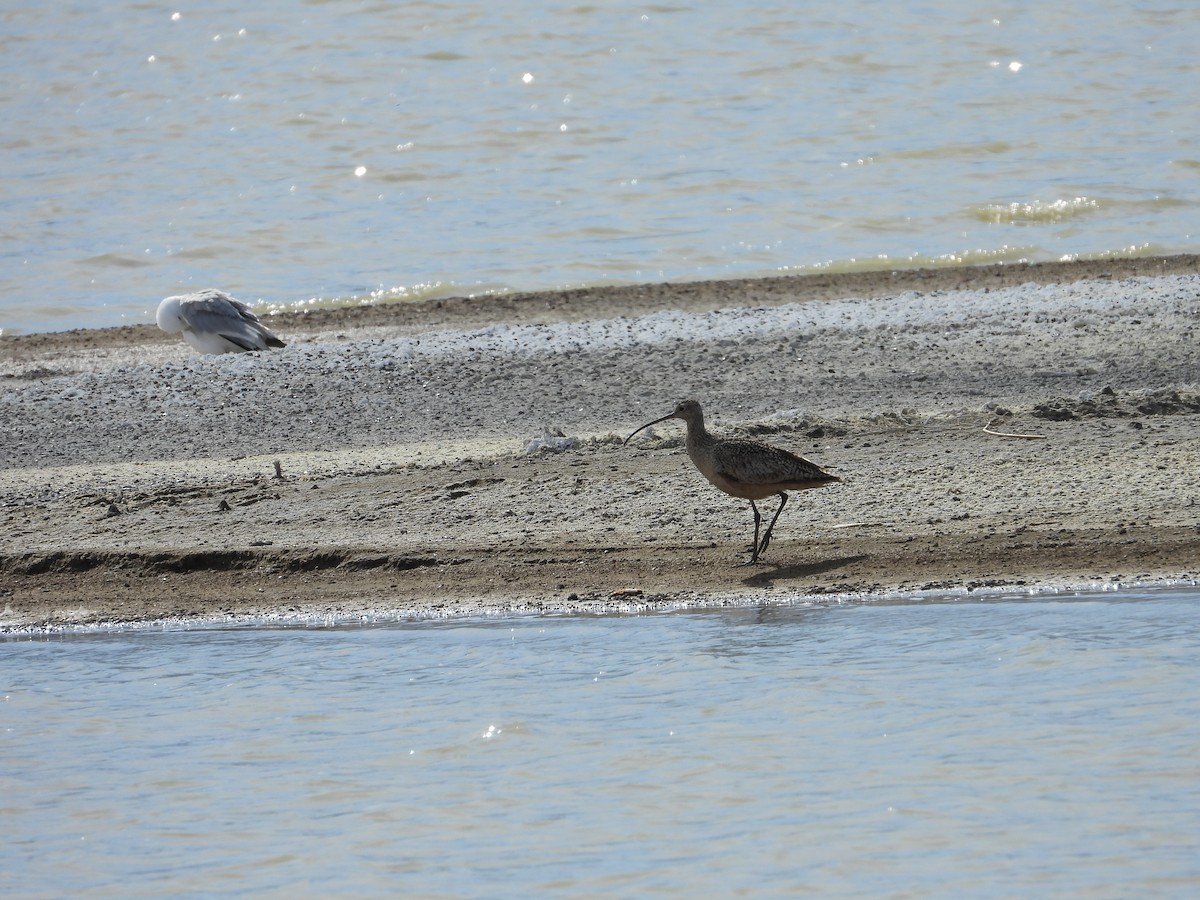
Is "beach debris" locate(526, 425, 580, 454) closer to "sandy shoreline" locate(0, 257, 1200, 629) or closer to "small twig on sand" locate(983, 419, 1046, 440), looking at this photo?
"sandy shoreline" locate(0, 257, 1200, 629)

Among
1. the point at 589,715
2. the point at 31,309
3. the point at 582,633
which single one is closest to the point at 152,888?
the point at 589,715

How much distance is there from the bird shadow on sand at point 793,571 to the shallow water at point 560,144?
8561 millimetres

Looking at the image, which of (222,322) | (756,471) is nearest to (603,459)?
(756,471)

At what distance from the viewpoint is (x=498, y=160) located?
22250mm

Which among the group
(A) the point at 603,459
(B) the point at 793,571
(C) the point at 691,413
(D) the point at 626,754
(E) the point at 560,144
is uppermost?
(E) the point at 560,144

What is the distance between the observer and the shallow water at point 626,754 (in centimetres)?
550

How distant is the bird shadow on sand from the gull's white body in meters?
6.68

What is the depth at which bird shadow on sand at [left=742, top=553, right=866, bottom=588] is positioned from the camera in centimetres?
820

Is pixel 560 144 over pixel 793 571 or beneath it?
over

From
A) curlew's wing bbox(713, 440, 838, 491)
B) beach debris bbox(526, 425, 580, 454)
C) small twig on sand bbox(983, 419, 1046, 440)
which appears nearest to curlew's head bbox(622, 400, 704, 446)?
curlew's wing bbox(713, 440, 838, 491)

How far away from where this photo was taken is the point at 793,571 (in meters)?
8.32

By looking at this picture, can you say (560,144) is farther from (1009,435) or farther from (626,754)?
(626,754)

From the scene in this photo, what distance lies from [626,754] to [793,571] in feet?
7.22

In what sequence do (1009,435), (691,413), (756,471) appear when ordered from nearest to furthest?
(756,471), (691,413), (1009,435)
